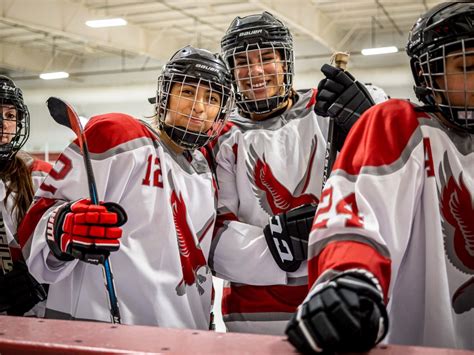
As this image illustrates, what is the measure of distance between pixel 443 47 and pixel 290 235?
800 millimetres

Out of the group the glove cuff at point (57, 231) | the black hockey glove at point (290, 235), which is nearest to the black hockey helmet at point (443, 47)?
the black hockey glove at point (290, 235)

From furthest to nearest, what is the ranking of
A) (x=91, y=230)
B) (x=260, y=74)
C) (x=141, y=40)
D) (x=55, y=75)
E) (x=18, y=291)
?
(x=55, y=75) → (x=141, y=40) → (x=18, y=291) → (x=260, y=74) → (x=91, y=230)

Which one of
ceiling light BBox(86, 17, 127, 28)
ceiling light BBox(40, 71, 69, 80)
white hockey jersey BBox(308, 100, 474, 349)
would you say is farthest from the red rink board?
ceiling light BBox(40, 71, 69, 80)

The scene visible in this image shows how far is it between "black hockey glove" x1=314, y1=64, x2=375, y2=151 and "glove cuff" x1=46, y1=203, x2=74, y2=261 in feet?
2.55

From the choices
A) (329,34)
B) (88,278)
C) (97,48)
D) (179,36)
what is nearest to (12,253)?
(88,278)

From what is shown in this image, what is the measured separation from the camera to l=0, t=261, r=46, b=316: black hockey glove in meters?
2.16

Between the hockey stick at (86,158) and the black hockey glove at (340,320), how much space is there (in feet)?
2.40

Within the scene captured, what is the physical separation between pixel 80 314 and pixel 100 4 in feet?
27.6

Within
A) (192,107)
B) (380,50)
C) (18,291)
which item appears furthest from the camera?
(380,50)

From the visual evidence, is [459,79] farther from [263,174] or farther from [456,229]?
[263,174]

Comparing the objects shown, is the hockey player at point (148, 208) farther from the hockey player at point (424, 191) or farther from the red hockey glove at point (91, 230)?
the hockey player at point (424, 191)

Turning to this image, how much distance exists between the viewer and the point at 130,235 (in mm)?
1826

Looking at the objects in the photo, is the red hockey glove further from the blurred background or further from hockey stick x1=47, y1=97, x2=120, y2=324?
the blurred background

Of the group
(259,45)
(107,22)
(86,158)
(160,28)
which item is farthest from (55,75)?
(86,158)
